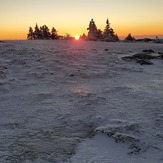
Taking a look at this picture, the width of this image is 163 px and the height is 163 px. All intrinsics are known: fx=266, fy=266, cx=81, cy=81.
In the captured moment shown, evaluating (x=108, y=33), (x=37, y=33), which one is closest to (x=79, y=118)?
(x=108, y=33)

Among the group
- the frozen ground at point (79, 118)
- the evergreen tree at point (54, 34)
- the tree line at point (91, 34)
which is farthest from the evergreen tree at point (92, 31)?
the frozen ground at point (79, 118)

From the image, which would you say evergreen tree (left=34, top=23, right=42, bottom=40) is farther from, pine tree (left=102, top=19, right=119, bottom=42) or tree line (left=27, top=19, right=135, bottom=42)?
pine tree (left=102, top=19, right=119, bottom=42)

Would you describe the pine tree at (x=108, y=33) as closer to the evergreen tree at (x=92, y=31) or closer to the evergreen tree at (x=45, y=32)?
the evergreen tree at (x=92, y=31)

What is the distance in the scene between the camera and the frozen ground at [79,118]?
776 cm

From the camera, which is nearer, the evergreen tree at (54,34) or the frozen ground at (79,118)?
the frozen ground at (79,118)

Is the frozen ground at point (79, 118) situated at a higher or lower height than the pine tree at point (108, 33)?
lower

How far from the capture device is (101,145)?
27.3ft

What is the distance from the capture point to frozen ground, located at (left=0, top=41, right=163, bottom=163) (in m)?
7.76

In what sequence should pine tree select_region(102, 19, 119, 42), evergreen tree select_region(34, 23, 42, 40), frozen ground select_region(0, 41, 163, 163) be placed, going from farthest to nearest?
evergreen tree select_region(34, 23, 42, 40), pine tree select_region(102, 19, 119, 42), frozen ground select_region(0, 41, 163, 163)

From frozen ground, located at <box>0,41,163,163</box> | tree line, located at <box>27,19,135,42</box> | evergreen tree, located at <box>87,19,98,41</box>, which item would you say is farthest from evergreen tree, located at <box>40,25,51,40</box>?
frozen ground, located at <box>0,41,163,163</box>

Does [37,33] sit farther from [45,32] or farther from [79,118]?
[79,118]

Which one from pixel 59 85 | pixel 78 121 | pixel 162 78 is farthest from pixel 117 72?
pixel 78 121

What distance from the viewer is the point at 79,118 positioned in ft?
33.9

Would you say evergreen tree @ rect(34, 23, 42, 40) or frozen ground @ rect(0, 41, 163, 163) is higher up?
evergreen tree @ rect(34, 23, 42, 40)
